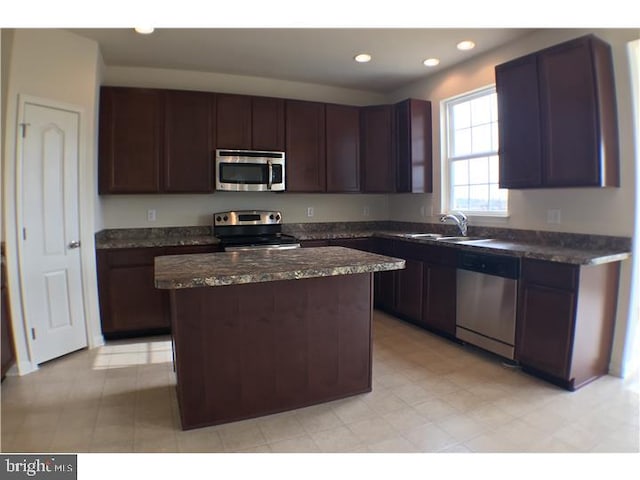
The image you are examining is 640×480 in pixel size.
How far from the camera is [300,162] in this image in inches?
166

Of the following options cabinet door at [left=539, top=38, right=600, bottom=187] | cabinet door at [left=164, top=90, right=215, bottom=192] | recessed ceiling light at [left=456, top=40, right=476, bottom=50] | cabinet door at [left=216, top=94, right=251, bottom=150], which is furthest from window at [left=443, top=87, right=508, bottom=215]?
cabinet door at [left=164, top=90, right=215, bottom=192]

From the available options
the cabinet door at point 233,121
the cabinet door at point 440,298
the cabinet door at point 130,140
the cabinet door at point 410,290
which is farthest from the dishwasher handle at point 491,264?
the cabinet door at point 130,140

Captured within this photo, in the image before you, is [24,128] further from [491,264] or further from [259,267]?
[491,264]

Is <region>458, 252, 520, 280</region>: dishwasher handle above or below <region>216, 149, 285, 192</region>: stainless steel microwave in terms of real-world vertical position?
below

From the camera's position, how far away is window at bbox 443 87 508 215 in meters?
3.61

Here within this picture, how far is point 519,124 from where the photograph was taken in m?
2.92

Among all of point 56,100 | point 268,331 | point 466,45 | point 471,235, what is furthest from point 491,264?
point 56,100

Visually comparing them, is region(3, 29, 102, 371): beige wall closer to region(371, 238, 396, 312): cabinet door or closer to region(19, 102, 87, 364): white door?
region(19, 102, 87, 364): white door

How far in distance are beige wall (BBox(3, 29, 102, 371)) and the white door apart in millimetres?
58

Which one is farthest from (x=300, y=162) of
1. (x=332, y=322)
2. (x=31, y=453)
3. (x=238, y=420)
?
(x=31, y=453)

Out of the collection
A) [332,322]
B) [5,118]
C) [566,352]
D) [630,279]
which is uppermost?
[5,118]

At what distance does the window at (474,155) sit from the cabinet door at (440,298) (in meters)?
0.80

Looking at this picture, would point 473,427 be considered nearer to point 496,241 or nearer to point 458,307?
point 458,307

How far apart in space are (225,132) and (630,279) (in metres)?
3.59
